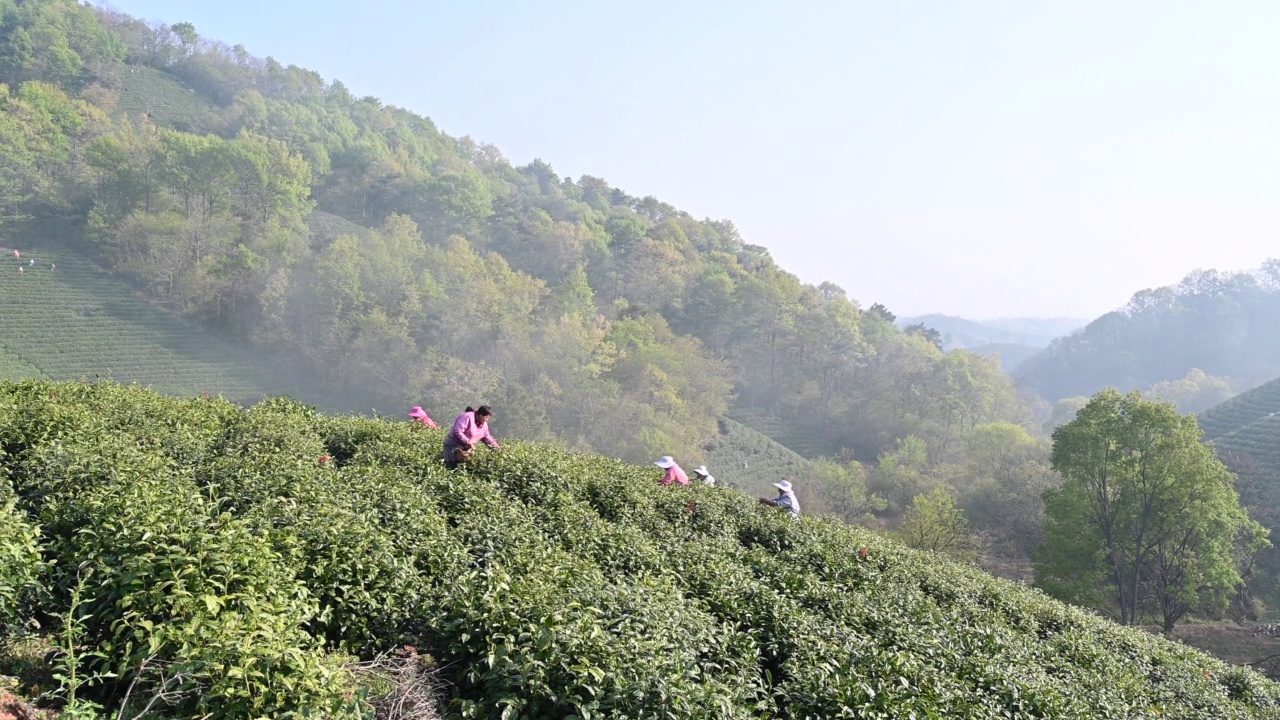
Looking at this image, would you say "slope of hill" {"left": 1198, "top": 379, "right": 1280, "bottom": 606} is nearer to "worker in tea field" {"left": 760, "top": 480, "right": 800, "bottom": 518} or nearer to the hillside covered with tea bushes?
the hillside covered with tea bushes

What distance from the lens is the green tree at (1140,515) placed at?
2423 centimetres

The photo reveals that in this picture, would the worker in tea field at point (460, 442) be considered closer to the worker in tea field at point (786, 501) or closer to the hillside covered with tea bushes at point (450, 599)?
the hillside covered with tea bushes at point (450, 599)

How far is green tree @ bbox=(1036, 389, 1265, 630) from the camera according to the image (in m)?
24.2

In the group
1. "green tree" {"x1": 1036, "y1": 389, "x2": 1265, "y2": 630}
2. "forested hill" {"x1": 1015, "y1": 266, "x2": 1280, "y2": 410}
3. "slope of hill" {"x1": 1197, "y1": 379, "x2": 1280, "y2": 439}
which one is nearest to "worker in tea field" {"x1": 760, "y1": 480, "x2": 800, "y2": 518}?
"green tree" {"x1": 1036, "y1": 389, "x2": 1265, "y2": 630}

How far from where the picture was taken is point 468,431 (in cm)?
1030

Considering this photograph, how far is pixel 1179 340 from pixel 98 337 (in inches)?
5351

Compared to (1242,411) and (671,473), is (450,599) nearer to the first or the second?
(671,473)

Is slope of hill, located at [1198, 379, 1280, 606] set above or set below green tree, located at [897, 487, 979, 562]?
above

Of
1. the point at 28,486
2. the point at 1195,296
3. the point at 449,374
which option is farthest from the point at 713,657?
the point at 1195,296

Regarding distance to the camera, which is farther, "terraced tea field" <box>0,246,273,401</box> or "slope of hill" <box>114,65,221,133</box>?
"slope of hill" <box>114,65,221,133</box>

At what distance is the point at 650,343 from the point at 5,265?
40657mm

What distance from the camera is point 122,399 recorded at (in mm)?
9938

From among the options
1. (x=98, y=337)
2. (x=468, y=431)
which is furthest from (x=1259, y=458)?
(x=98, y=337)

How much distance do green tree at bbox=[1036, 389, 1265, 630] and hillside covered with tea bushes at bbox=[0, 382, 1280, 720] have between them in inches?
687
